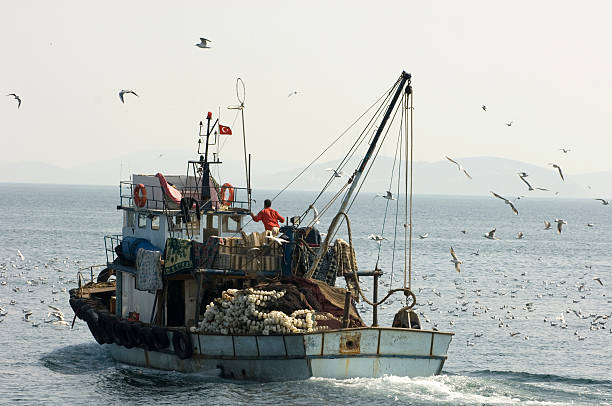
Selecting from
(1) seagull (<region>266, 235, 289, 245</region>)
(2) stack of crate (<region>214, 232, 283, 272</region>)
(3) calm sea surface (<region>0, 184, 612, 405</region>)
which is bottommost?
(3) calm sea surface (<region>0, 184, 612, 405</region>)

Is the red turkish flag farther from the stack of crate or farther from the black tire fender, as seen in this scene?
the black tire fender

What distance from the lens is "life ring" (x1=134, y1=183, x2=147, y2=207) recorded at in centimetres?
3092

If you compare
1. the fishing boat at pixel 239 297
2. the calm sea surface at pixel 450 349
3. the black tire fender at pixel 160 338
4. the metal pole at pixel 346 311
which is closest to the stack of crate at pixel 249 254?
the fishing boat at pixel 239 297

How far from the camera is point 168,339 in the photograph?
27953mm

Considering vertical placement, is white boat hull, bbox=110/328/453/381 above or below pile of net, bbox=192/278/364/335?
below

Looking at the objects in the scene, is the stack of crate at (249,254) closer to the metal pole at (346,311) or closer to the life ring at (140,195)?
the metal pole at (346,311)

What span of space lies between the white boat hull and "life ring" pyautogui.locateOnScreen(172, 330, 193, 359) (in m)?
0.17

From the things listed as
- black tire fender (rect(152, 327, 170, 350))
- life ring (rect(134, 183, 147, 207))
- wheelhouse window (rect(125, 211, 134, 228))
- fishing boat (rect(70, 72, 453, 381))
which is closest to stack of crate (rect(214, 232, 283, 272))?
fishing boat (rect(70, 72, 453, 381))

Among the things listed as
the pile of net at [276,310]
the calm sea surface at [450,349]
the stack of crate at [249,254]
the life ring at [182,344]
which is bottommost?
the calm sea surface at [450,349]

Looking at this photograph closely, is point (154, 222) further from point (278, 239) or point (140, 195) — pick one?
point (278, 239)

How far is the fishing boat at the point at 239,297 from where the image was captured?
82.7 ft

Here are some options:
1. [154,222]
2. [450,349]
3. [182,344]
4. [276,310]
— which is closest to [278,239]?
[276,310]

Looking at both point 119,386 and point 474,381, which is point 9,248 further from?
point 474,381

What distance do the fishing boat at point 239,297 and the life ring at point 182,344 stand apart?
0.03 m
